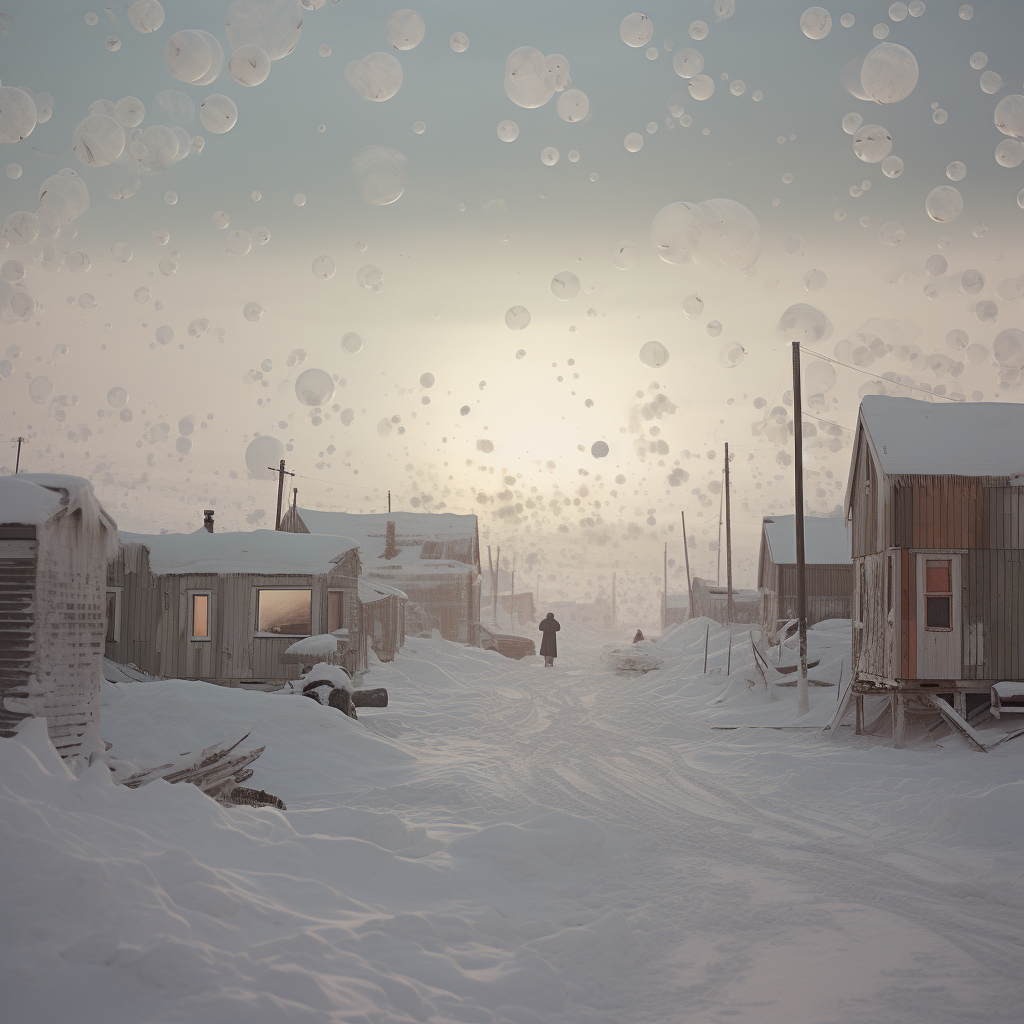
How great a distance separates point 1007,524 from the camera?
579 inches

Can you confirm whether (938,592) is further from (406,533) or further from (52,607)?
(406,533)

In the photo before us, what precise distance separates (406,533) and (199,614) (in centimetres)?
2522

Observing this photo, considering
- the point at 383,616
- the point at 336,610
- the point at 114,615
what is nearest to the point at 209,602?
the point at 114,615

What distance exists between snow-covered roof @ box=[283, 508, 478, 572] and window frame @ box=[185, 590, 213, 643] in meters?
22.0

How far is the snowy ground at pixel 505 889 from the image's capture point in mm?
4699

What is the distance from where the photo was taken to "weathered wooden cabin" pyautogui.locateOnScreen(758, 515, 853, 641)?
3509 centimetres

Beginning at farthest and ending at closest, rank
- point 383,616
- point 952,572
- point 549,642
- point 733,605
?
point 733,605, point 549,642, point 383,616, point 952,572

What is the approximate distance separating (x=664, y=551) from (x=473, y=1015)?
81835 millimetres

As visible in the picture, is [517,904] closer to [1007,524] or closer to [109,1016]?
[109,1016]

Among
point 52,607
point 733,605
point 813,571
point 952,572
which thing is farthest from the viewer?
point 733,605

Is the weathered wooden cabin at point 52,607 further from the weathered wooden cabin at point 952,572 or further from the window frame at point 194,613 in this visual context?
the weathered wooden cabin at point 952,572

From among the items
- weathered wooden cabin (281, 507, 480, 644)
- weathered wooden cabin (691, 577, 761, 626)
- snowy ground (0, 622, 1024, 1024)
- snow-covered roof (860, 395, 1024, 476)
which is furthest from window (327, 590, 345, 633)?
weathered wooden cabin (691, 577, 761, 626)

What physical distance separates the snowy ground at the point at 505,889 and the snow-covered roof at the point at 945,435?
4965 millimetres

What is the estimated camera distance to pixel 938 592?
48.5ft
